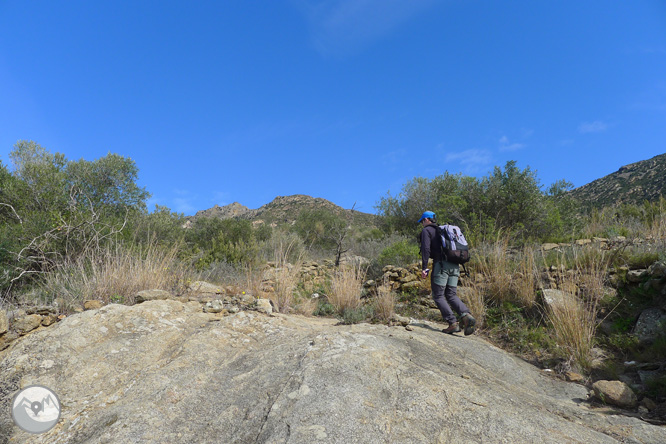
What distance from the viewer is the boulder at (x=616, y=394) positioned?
3125 millimetres

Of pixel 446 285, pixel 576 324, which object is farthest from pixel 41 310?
pixel 576 324

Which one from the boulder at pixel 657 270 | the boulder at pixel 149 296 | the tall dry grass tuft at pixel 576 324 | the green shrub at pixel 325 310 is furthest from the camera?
the green shrub at pixel 325 310

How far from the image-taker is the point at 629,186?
25453 millimetres

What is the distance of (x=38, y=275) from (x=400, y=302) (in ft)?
23.1

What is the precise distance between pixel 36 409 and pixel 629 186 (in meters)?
33.8

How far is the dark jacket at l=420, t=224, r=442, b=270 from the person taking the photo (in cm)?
536

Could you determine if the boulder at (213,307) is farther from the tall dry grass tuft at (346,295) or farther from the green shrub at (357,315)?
the tall dry grass tuft at (346,295)

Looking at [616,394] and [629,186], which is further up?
[629,186]

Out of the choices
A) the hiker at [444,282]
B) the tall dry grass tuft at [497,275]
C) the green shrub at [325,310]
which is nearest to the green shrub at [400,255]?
the tall dry grass tuft at [497,275]

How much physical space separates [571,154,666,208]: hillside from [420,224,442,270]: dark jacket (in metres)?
20.2

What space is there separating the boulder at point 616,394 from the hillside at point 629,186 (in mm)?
21432

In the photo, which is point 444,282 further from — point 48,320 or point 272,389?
point 48,320

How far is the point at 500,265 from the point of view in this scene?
6.30 m

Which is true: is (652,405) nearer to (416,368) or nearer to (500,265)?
(416,368)
